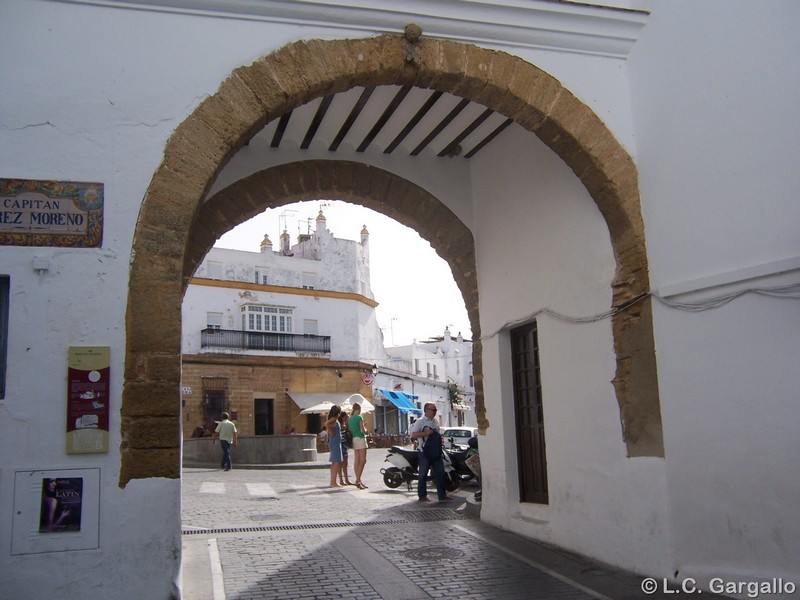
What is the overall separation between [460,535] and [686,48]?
4.59m

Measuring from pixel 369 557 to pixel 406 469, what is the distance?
489 cm

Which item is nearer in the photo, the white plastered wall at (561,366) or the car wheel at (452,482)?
the white plastered wall at (561,366)

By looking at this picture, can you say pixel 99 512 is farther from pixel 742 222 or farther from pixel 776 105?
pixel 776 105

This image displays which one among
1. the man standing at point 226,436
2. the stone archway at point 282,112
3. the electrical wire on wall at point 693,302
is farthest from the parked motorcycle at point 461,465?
the man standing at point 226,436

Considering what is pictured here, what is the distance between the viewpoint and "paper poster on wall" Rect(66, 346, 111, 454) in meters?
Answer: 4.42

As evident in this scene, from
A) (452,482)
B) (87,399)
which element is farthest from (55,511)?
(452,482)

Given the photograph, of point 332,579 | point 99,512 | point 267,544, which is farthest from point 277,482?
point 99,512

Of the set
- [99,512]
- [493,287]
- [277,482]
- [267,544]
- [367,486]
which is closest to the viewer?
[99,512]

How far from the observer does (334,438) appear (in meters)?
11.7

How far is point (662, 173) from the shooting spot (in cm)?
571

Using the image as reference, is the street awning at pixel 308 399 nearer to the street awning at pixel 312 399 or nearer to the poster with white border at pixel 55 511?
the street awning at pixel 312 399

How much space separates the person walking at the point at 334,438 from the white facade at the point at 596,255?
552 cm

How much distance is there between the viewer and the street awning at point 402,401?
31.7m

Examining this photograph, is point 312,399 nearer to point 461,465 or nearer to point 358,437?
point 358,437
